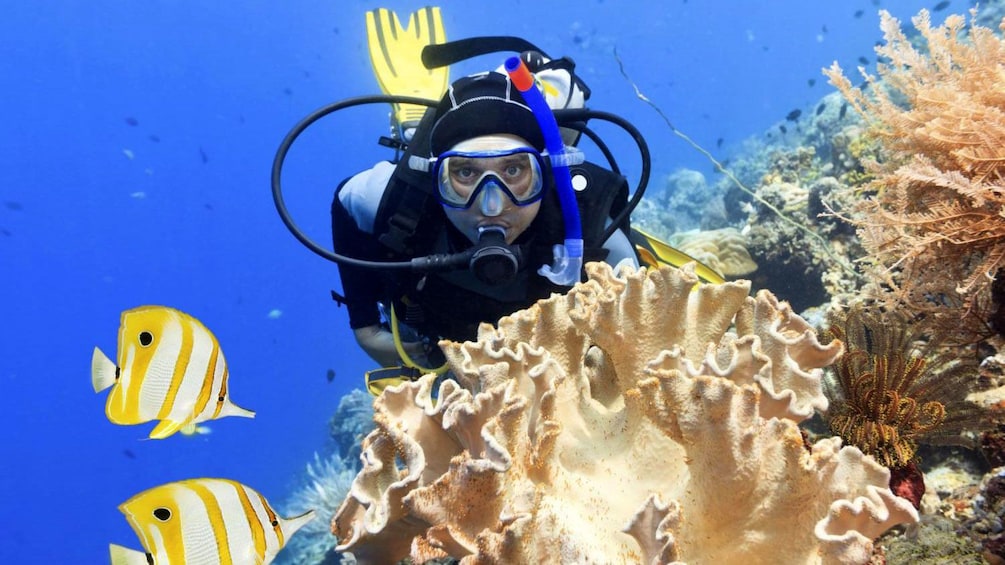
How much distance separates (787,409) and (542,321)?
0.87m

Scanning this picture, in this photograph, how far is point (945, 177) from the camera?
236 centimetres

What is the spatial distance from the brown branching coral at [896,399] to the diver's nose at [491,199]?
1.91 m

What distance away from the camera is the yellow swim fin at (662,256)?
4266 millimetres

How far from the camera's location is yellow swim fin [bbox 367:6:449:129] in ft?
20.1

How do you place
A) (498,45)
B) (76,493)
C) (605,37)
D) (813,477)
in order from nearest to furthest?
(813,477) < (498,45) < (76,493) < (605,37)

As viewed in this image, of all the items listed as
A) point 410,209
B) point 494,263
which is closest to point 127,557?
point 494,263

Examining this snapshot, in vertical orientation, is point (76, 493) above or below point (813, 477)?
above

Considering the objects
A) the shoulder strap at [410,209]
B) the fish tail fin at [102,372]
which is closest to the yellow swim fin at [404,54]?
the shoulder strap at [410,209]

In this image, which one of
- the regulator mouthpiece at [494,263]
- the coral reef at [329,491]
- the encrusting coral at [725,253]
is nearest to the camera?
the regulator mouthpiece at [494,263]

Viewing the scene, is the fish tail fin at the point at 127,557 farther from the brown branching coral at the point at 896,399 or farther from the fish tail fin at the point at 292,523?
the brown branching coral at the point at 896,399

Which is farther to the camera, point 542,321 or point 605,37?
point 605,37

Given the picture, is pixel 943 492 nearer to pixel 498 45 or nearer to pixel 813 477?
pixel 813 477

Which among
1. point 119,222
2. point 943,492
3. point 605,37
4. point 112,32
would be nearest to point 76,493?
point 119,222

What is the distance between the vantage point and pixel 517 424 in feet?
5.05
